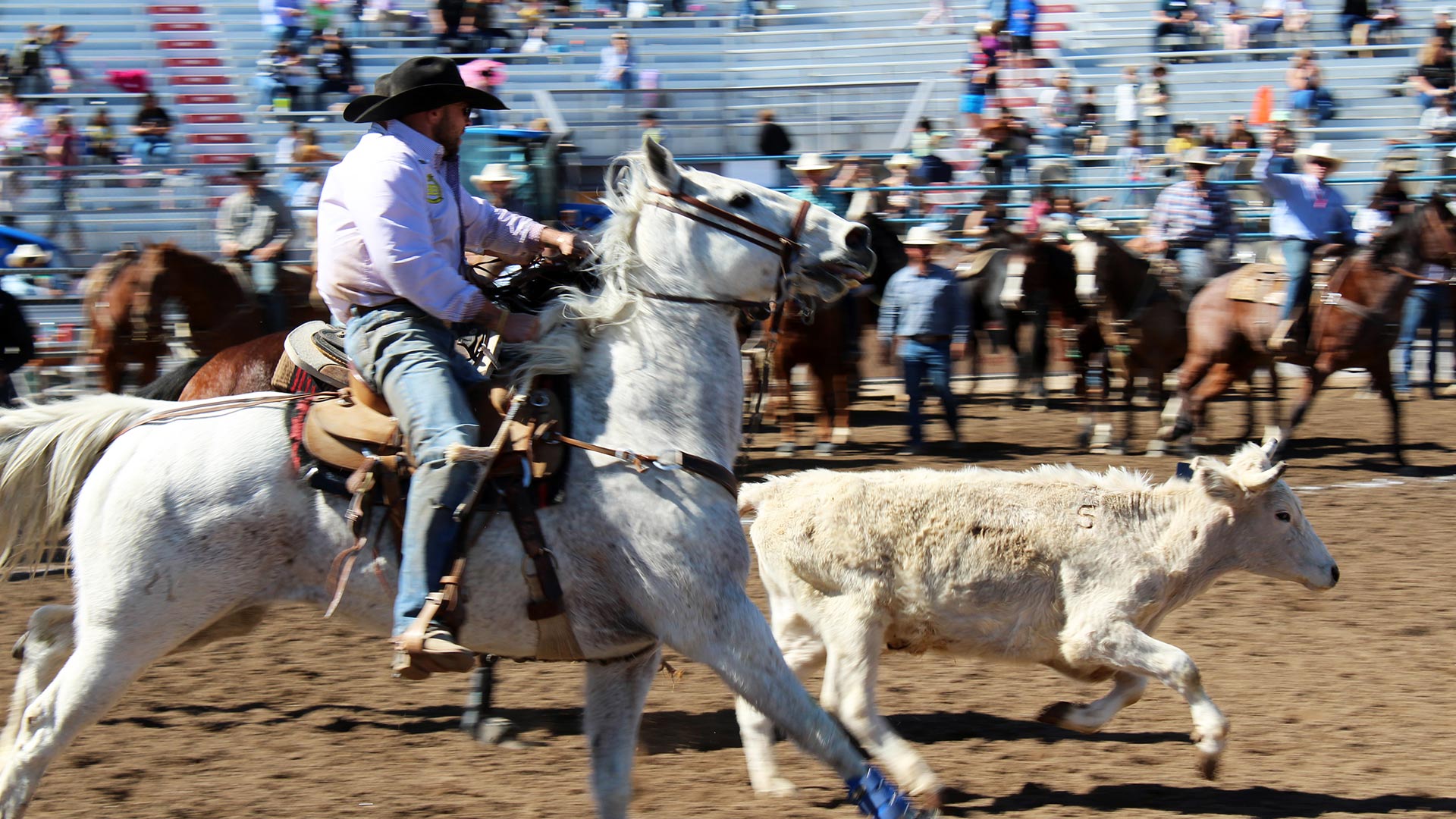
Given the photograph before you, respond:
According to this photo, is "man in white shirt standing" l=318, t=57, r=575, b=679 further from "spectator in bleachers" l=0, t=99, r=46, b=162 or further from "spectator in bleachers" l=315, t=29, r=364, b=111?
"spectator in bleachers" l=315, t=29, r=364, b=111

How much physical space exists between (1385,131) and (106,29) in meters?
16.9

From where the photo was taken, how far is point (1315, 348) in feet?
38.1

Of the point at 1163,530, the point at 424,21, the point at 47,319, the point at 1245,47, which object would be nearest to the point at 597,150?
the point at 424,21

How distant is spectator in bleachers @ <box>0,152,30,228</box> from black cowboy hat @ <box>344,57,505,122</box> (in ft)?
33.6

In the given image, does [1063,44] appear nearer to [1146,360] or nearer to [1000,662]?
[1146,360]

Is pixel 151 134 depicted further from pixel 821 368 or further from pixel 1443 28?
pixel 1443 28

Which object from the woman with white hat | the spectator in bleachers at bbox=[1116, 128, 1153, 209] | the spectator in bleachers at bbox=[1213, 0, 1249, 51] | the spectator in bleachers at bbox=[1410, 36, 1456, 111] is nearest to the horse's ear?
the woman with white hat

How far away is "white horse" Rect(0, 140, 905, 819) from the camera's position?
398cm

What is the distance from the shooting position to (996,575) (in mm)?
5133

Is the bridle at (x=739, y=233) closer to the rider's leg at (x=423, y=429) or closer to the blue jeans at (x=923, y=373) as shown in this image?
the rider's leg at (x=423, y=429)

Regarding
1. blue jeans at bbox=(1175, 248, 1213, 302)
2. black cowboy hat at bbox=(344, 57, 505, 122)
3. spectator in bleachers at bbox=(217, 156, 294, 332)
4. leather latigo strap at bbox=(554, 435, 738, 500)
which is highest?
black cowboy hat at bbox=(344, 57, 505, 122)

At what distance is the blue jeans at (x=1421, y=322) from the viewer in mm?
14078

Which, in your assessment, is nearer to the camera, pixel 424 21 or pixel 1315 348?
pixel 1315 348

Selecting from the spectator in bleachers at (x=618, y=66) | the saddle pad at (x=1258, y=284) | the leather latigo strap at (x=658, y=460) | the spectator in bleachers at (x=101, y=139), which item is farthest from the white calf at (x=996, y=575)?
the spectator in bleachers at (x=618, y=66)
